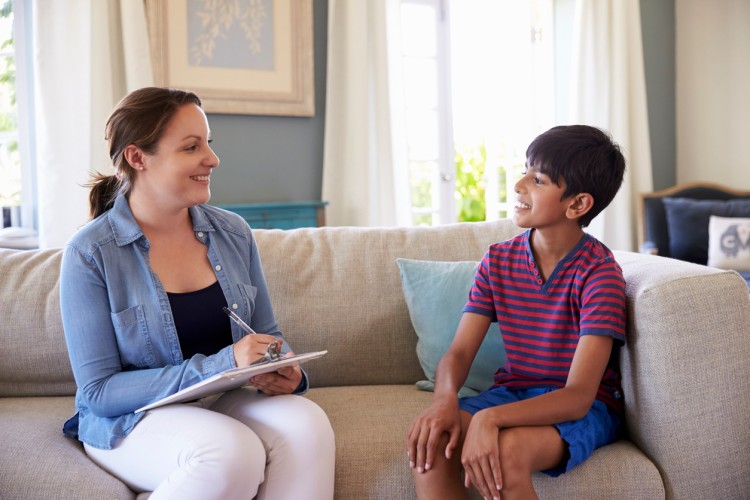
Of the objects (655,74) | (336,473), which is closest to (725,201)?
(655,74)

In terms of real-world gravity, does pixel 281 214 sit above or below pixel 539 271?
above

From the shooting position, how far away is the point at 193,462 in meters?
1.32

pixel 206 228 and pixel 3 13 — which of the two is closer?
pixel 206 228

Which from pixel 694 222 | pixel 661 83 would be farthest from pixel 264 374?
pixel 661 83

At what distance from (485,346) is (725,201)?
3.11m

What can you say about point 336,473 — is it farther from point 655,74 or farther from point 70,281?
point 655,74

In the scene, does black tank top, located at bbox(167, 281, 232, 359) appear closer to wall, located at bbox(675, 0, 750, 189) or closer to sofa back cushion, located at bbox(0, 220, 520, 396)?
sofa back cushion, located at bbox(0, 220, 520, 396)

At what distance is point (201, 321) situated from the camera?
159 centimetres

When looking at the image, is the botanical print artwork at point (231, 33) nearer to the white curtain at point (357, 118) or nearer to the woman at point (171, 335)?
the white curtain at point (357, 118)

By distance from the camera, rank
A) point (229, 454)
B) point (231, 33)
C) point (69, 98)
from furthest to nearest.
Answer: point (231, 33) → point (69, 98) → point (229, 454)

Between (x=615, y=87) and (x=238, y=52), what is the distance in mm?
2410

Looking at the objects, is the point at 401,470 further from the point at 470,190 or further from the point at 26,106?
the point at 470,190

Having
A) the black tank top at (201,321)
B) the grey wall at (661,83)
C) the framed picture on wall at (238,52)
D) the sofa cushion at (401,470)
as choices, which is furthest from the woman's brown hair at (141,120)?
the grey wall at (661,83)

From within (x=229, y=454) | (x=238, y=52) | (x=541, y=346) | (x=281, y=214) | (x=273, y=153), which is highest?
(x=238, y=52)
